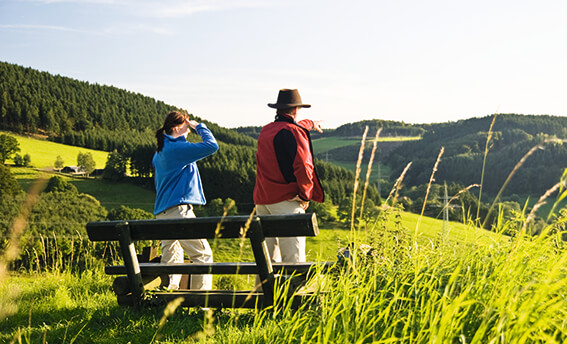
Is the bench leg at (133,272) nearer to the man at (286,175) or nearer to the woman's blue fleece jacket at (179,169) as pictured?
Result: the woman's blue fleece jacket at (179,169)

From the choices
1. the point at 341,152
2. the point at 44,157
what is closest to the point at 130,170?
the point at 44,157

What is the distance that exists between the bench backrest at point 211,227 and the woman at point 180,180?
3.30ft

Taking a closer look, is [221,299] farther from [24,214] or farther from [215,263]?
[24,214]

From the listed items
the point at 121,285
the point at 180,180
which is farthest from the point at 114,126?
the point at 121,285

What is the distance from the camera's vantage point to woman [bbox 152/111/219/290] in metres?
4.97

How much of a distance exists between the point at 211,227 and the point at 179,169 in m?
1.56

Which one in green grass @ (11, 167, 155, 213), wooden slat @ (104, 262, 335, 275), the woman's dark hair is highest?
the woman's dark hair

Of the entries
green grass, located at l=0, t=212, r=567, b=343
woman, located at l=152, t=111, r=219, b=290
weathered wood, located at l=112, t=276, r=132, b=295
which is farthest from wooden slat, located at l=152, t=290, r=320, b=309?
woman, located at l=152, t=111, r=219, b=290

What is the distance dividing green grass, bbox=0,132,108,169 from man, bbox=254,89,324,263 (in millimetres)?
108377

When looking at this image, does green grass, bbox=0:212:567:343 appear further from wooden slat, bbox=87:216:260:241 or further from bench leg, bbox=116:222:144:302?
wooden slat, bbox=87:216:260:241

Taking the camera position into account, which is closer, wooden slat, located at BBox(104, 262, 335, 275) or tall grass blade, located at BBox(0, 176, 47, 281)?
tall grass blade, located at BBox(0, 176, 47, 281)

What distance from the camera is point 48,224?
55.5 meters

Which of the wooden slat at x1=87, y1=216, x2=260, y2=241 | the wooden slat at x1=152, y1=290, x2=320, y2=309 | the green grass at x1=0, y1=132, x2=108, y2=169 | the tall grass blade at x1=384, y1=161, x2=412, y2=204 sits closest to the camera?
the wooden slat at x1=87, y1=216, x2=260, y2=241

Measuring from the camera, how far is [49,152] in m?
112
